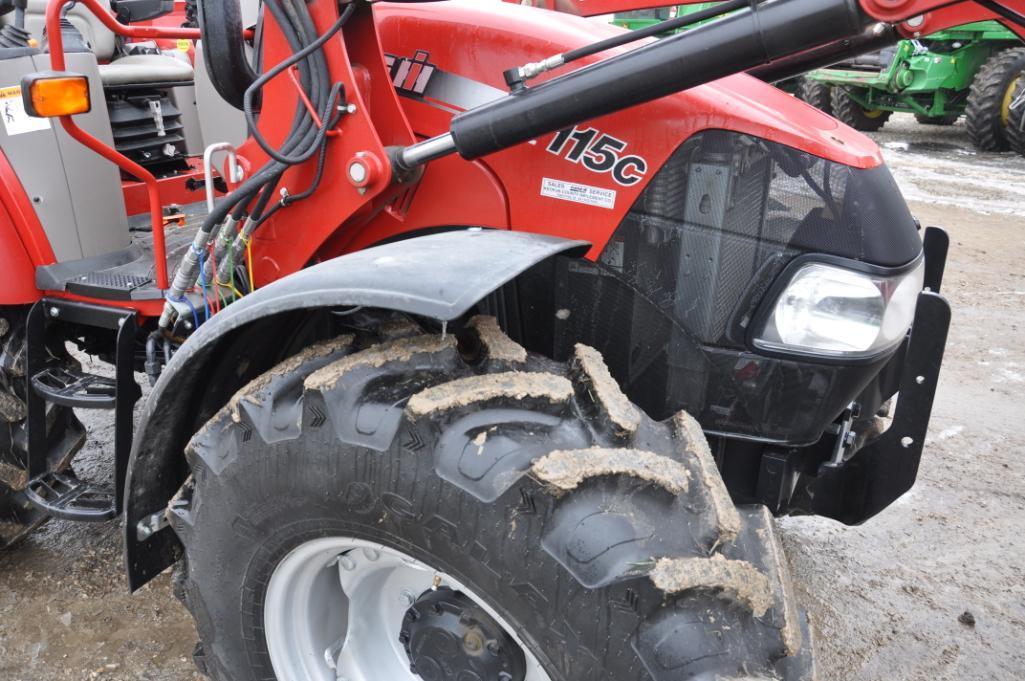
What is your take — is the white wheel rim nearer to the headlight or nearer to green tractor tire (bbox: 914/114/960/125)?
the headlight

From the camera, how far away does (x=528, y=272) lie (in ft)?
6.76

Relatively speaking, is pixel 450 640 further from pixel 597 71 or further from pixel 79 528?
pixel 79 528

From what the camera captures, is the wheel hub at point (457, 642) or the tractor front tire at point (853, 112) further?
the tractor front tire at point (853, 112)

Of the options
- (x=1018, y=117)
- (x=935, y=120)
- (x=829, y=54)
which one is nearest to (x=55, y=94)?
(x=829, y=54)

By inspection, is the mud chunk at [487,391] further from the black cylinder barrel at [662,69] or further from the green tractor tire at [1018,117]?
the green tractor tire at [1018,117]

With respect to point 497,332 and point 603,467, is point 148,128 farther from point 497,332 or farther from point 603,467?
point 603,467

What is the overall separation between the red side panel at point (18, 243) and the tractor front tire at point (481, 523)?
3.28 ft

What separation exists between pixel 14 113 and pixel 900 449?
8.10ft

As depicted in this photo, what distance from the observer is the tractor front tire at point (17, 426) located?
256 centimetres

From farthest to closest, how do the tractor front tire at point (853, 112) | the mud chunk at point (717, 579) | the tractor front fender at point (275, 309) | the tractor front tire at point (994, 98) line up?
the tractor front tire at point (853, 112) < the tractor front tire at point (994, 98) < the tractor front fender at point (275, 309) < the mud chunk at point (717, 579)

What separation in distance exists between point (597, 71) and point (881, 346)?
84cm

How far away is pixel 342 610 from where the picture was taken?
1.98 metres

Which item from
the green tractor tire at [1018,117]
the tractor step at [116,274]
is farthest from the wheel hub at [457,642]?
the green tractor tire at [1018,117]

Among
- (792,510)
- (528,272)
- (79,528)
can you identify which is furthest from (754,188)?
(79,528)
